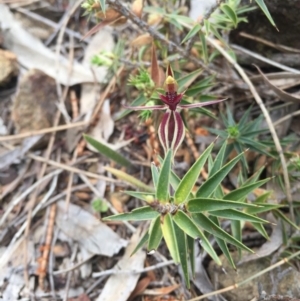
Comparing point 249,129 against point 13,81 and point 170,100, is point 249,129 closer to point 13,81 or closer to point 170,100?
point 170,100

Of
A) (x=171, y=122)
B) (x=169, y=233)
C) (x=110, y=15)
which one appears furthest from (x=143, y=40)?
(x=169, y=233)

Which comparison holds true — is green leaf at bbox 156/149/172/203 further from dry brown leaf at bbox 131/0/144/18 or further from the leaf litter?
dry brown leaf at bbox 131/0/144/18

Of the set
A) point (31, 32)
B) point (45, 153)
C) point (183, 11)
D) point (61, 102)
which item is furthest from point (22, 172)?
point (183, 11)

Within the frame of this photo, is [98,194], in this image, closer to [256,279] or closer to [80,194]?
[80,194]

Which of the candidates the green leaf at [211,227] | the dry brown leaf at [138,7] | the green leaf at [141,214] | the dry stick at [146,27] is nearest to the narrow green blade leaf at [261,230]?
the green leaf at [211,227]

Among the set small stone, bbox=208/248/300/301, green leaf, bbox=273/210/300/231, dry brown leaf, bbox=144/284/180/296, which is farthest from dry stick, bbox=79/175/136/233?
green leaf, bbox=273/210/300/231

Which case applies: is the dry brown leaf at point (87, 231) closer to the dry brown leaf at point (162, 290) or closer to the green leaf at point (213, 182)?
the dry brown leaf at point (162, 290)
